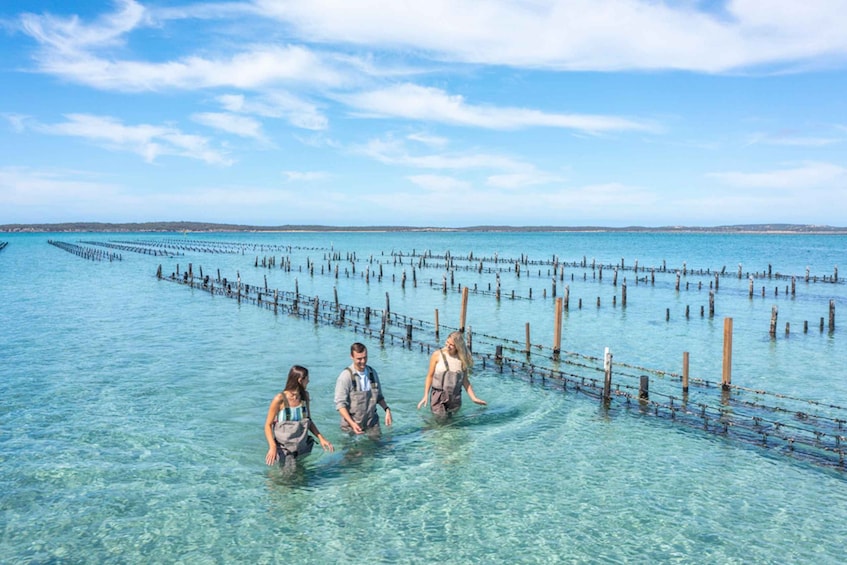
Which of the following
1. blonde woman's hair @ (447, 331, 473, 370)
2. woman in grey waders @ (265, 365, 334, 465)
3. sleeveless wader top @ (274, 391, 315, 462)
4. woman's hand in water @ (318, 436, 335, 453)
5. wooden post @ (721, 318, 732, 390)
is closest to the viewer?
woman in grey waders @ (265, 365, 334, 465)

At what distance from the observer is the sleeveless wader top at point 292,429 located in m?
9.84

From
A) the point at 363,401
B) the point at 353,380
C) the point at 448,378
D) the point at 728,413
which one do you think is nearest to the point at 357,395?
the point at 363,401

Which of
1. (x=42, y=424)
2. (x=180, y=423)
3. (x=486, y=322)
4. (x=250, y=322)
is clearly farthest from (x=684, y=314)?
(x=42, y=424)

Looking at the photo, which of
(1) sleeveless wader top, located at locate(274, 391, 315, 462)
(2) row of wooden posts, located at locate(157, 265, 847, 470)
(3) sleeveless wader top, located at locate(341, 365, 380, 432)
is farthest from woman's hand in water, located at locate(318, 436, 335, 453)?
(2) row of wooden posts, located at locate(157, 265, 847, 470)

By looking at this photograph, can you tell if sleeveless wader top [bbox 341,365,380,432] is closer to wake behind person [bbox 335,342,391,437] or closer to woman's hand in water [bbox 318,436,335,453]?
wake behind person [bbox 335,342,391,437]

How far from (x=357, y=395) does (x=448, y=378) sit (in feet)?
8.22

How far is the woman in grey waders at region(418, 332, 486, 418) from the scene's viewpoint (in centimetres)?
1206

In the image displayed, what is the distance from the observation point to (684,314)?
3741 centimetres

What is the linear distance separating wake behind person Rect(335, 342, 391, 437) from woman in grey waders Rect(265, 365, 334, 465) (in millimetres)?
691

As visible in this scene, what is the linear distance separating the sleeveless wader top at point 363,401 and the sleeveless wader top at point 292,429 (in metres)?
0.96

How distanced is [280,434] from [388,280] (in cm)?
5132

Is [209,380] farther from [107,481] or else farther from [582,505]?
[582,505]

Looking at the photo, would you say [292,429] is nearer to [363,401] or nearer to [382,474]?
[363,401]

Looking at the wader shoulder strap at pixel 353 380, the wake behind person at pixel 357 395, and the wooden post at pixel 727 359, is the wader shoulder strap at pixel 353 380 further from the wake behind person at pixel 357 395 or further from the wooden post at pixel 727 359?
the wooden post at pixel 727 359
